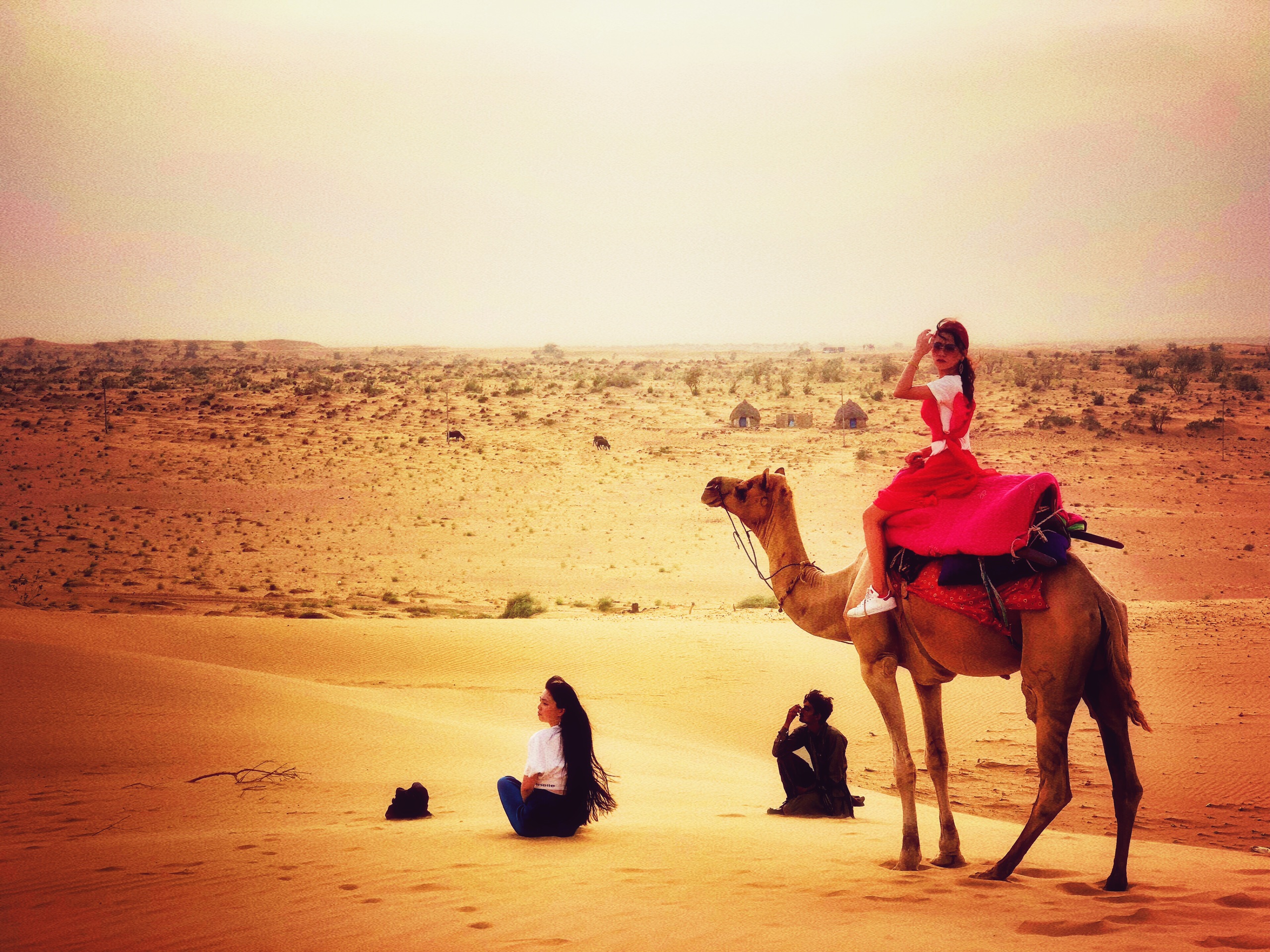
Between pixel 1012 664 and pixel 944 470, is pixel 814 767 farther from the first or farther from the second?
pixel 944 470

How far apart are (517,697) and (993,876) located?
9.94 m

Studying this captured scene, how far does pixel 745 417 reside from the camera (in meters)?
53.1

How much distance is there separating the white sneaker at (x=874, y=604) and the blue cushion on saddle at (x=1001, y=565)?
1.69ft

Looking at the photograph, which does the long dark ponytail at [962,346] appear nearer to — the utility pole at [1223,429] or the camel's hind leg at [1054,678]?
the camel's hind leg at [1054,678]

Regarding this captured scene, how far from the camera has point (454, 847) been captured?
7855 millimetres

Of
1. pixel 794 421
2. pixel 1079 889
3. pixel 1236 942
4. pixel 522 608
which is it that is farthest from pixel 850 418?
pixel 1236 942

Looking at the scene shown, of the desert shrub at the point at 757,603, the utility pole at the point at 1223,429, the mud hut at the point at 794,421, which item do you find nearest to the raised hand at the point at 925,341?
the desert shrub at the point at 757,603

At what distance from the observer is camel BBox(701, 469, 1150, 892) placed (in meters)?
6.66

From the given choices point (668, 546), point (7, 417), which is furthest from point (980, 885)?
point (7, 417)

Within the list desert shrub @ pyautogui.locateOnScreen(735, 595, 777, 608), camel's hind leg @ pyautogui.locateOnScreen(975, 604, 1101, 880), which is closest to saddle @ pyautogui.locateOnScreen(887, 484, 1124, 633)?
camel's hind leg @ pyautogui.locateOnScreen(975, 604, 1101, 880)

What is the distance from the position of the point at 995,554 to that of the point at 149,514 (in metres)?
33.8

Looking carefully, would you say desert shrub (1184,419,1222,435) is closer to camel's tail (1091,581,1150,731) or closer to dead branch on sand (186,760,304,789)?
camel's tail (1091,581,1150,731)

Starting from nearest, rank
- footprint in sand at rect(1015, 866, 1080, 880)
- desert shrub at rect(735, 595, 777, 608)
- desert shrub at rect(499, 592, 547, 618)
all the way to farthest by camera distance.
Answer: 1. footprint in sand at rect(1015, 866, 1080, 880)
2. desert shrub at rect(499, 592, 547, 618)
3. desert shrub at rect(735, 595, 777, 608)

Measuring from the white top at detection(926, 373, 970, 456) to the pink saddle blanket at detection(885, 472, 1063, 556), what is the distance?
400 mm
